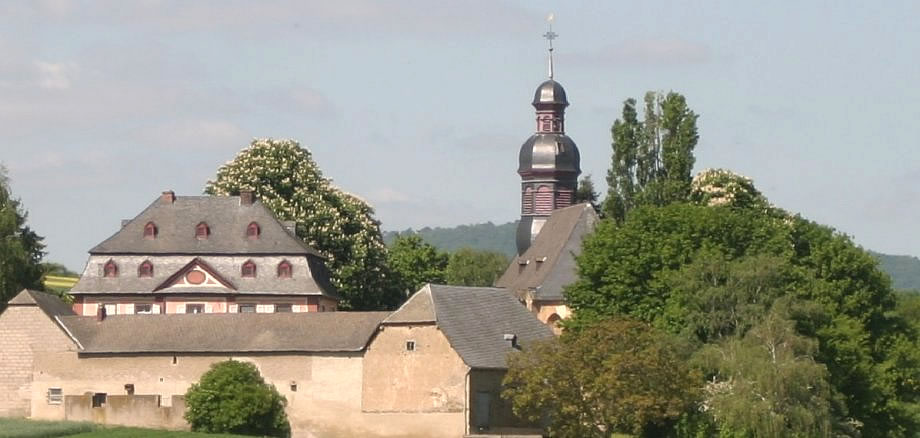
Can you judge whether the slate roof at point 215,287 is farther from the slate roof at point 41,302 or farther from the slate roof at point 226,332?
the slate roof at point 226,332

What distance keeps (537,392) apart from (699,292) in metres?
6.30

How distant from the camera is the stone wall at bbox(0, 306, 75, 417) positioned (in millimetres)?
→ 69375

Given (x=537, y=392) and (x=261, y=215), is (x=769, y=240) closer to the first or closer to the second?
(x=537, y=392)

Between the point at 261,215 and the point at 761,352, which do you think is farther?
the point at 261,215

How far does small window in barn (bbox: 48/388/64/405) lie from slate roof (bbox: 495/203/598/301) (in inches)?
911

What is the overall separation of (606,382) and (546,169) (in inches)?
1939

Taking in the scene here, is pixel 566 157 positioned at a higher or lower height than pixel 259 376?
higher

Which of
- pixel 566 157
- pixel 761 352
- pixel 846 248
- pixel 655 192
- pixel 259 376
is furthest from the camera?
pixel 566 157

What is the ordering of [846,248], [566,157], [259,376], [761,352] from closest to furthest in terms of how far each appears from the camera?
[761,352] → [259,376] → [846,248] → [566,157]

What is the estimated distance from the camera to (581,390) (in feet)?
207

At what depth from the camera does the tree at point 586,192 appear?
11162 cm

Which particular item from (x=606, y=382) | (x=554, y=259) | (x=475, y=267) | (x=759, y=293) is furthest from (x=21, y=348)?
(x=475, y=267)

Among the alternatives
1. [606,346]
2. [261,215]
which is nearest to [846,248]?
[606,346]

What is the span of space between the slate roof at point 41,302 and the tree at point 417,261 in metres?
38.4
